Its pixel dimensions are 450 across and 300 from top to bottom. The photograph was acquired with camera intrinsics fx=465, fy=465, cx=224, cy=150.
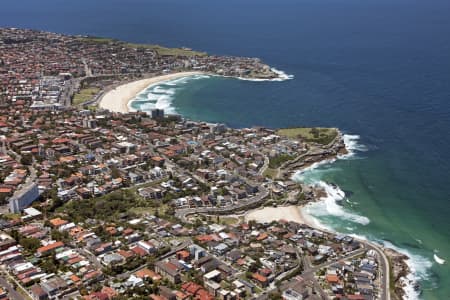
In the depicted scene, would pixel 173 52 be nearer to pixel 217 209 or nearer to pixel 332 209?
pixel 217 209

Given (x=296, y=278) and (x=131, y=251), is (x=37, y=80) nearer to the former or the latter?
(x=131, y=251)

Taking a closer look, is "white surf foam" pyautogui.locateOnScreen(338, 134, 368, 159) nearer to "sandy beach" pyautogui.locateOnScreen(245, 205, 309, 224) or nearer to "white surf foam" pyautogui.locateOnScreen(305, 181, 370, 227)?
"white surf foam" pyautogui.locateOnScreen(305, 181, 370, 227)

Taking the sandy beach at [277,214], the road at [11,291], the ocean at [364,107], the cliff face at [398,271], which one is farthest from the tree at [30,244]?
the cliff face at [398,271]

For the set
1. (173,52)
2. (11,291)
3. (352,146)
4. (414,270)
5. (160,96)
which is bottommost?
(414,270)

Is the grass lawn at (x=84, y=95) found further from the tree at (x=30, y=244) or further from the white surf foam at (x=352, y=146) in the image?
the tree at (x=30, y=244)

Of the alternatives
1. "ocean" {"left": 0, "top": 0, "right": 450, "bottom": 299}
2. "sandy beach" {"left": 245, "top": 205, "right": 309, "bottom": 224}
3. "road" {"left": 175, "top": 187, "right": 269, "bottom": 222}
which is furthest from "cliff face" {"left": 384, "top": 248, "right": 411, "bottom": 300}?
"road" {"left": 175, "top": 187, "right": 269, "bottom": 222}

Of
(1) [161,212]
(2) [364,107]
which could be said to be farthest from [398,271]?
(2) [364,107]

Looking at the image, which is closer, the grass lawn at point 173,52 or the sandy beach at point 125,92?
the sandy beach at point 125,92
